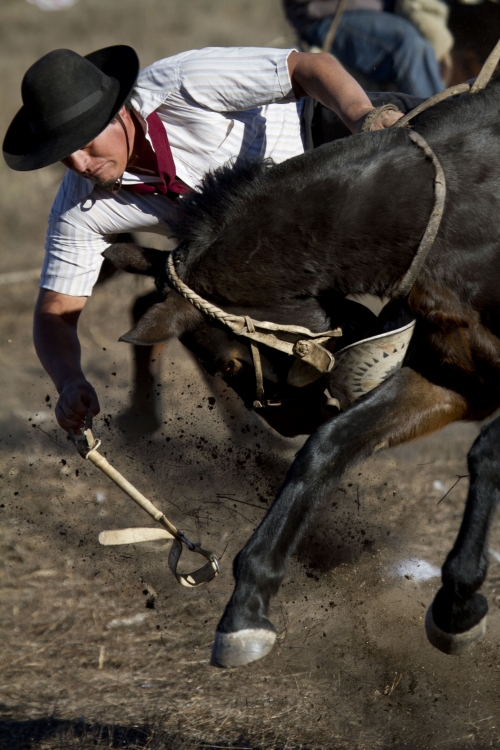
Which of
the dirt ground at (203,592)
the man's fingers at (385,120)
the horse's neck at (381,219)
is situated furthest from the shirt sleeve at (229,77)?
the dirt ground at (203,592)

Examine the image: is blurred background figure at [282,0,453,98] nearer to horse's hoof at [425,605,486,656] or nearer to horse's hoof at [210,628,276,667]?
horse's hoof at [425,605,486,656]

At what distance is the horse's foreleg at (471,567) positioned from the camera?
6.18 ft

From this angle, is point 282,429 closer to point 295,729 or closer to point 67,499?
point 295,729

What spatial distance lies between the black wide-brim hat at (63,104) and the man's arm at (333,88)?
1.90ft

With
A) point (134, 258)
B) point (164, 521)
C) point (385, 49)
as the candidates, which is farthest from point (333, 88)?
point (385, 49)

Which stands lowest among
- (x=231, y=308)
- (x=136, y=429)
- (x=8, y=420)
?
(x=8, y=420)

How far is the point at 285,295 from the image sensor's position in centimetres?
204

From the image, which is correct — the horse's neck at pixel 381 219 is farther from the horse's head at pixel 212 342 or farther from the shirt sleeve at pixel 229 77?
the shirt sleeve at pixel 229 77

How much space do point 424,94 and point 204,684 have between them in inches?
143

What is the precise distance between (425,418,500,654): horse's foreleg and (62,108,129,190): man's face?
61.8 inches

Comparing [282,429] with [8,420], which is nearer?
[282,429]

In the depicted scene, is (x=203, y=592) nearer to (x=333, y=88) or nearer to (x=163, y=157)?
(x=163, y=157)

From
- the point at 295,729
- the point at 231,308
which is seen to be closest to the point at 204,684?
the point at 295,729

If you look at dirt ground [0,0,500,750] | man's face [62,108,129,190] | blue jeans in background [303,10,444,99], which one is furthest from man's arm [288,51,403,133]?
blue jeans in background [303,10,444,99]
